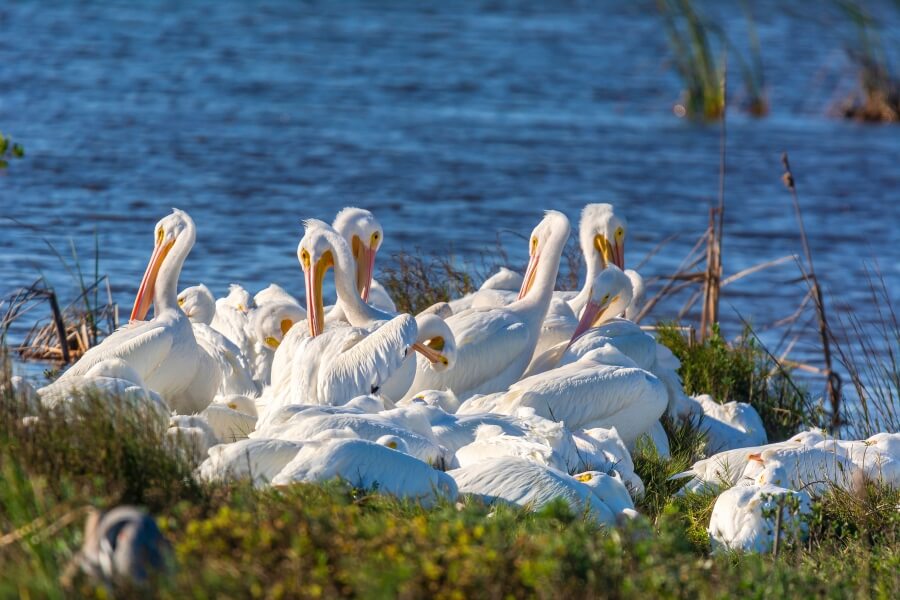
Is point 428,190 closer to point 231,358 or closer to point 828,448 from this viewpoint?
point 231,358

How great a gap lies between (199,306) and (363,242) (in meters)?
0.95

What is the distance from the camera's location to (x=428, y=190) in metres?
13.7

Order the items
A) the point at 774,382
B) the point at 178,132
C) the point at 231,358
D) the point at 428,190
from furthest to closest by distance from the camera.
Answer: the point at 178,132 → the point at 428,190 → the point at 774,382 → the point at 231,358

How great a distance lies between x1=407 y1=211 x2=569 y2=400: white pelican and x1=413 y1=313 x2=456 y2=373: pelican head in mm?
160

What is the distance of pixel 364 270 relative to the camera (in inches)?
310

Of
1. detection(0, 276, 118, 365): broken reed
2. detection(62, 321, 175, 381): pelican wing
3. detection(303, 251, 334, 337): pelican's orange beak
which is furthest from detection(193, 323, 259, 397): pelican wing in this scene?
detection(0, 276, 118, 365): broken reed

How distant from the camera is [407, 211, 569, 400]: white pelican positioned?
273 inches

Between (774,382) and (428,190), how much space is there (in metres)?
6.47

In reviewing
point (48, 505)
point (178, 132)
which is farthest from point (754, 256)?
point (48, 505)

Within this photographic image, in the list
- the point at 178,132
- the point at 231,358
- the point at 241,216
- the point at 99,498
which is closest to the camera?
the point at 99,498

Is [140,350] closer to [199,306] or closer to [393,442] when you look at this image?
[199,306]

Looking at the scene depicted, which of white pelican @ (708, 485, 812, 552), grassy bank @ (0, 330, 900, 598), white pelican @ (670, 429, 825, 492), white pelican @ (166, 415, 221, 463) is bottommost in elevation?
white pelican @ (670, 429, 825, 492)

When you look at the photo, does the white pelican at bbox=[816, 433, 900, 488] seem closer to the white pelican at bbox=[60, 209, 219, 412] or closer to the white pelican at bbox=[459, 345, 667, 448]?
the white pelican at bbox=[459, 345, 667, 448]

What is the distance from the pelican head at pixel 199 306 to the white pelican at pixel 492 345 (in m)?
1.35
